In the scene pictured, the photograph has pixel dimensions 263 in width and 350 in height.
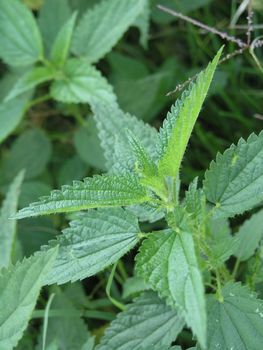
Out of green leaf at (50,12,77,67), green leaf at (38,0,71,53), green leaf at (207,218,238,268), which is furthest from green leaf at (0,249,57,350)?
green leaf at (38,0,71,53)

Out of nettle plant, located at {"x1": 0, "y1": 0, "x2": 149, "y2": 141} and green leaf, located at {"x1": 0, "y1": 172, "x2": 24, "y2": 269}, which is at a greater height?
nettle plant, located at {"x1": 0, "y1": 0, "x2": 149, "y2": 141}

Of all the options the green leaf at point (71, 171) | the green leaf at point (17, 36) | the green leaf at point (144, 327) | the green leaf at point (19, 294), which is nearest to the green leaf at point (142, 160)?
the green leaf at point (19, 294)

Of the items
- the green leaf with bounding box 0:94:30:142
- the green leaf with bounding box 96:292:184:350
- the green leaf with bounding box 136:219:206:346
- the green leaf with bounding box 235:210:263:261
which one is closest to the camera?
the green leaf with bounding box 136:219:206:346

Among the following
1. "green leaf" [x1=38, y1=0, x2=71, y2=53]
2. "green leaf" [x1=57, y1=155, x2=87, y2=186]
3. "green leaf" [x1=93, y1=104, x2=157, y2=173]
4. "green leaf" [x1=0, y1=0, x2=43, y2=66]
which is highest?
"green leaf" [x1=38, y1=0, x2=71, y2=53]

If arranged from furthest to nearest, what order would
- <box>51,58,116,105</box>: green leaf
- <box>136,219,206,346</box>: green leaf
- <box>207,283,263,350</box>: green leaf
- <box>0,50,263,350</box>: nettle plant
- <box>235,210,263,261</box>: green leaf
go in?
<box>51,58,116,105</box>: green leaf → <box>235,210,263,261</box>: green leaf → <box>207,283,263,350</box>: green leaf → <box>0,50,263,350</box>: nettle plant → <box>136,219,206,346</box>: green leaf

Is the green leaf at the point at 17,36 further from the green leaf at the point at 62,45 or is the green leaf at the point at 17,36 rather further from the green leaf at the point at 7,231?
the green leaf at the point at 7,231

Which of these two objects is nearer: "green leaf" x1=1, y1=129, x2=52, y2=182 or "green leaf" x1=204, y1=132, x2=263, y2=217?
"green leaf" x1=204, y1=132, x2=263, y2=217

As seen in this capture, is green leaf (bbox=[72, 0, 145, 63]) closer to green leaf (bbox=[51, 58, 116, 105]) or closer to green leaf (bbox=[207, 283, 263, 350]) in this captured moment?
green leaf (bbox=[51, 58, 116, 105])

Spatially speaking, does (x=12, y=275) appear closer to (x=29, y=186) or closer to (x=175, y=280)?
(x=175, y=280)
